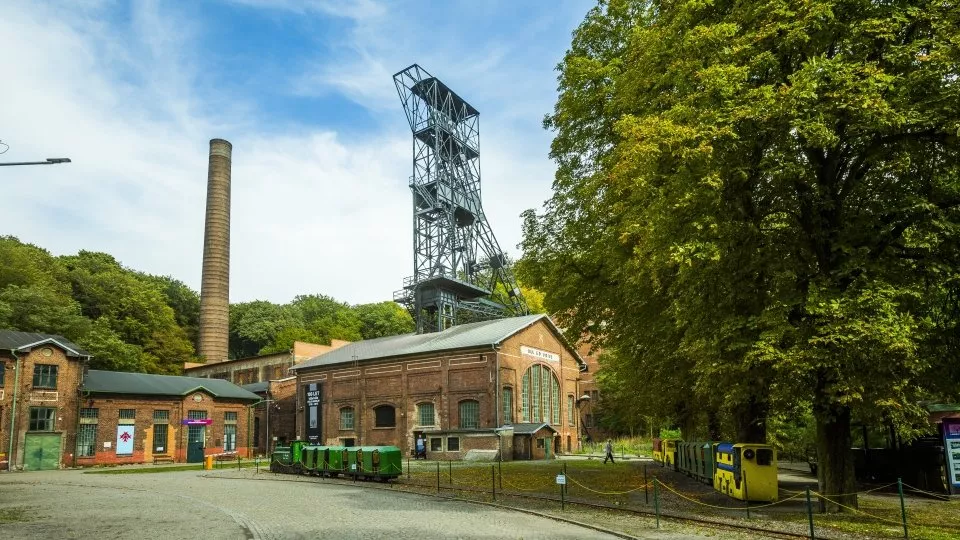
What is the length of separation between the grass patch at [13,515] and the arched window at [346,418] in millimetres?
33306

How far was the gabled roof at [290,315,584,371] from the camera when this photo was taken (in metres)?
46.0

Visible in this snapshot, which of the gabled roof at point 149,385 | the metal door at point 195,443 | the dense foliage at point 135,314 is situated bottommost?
the metal door at point 195,443

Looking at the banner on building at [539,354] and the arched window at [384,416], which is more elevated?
the banner on building at [539,354]

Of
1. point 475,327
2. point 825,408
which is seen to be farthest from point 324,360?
point 825,408

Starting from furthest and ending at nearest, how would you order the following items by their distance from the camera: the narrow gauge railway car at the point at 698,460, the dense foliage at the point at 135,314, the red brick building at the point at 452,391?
the dense foliage at the point at 135,314, the red brick building at the point at 452,391, the narrow gauge railway car at the point at 698,460

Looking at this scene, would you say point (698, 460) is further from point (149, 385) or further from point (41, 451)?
point (149, 385)

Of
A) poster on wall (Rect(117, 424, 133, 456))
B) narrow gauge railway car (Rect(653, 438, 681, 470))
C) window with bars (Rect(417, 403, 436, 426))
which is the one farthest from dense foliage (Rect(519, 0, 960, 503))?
poster on wall (Rect(117, 424, 133, 456))

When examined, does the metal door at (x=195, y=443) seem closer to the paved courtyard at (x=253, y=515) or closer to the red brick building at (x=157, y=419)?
the red brick building at (x=157, y=419)

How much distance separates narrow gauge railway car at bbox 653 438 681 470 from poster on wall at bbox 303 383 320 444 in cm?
2640

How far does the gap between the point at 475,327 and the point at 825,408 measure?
37.0 m

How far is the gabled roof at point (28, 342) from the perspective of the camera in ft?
134

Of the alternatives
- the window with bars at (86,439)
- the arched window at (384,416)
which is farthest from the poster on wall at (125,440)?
the arched window at (384,416)

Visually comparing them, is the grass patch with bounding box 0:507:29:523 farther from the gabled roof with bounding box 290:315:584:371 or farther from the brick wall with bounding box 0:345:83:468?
the gabled roof with bounding box 290:315:584:371

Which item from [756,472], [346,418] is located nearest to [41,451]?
[346,418]
